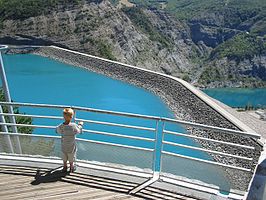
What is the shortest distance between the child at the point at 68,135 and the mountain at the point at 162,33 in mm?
39408

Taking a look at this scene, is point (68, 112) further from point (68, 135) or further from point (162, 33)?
point (162, 33)

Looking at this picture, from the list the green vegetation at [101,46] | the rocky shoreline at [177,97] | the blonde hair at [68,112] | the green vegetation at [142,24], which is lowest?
the rocky shoreline at [177,97]

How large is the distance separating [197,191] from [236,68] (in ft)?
308

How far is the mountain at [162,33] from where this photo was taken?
44.8 metres

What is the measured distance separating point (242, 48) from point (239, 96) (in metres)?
24.1

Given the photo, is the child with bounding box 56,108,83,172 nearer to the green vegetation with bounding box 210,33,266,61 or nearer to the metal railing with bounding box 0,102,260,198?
the metal railing with bounding box 0,102,260,198

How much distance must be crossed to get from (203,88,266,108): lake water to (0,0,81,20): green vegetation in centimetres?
3713

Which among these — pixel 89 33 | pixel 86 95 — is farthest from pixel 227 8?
pixel 86 95

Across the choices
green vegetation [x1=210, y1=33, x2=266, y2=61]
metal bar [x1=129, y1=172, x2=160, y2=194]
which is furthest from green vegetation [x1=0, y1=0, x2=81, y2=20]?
green vegetation [x1=210, y1=33, x2=266, y2=61]

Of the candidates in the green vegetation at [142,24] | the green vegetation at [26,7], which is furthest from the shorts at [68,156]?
the green vegetation at [142,24]

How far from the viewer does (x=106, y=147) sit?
14.1ft

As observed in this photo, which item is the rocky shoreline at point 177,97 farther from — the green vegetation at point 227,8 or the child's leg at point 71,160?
the green vegetation at point 227,8

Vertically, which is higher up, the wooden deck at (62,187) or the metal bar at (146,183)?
the metal bar at (146,183)

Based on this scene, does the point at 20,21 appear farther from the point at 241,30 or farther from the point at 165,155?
the point at 241,30
